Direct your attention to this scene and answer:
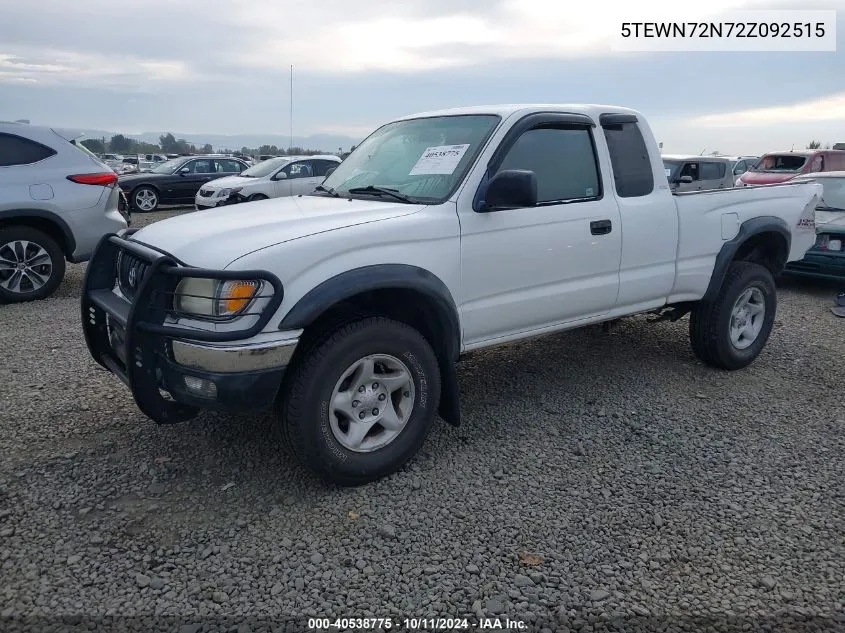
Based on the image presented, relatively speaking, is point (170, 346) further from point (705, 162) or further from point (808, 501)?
point (705, 162)

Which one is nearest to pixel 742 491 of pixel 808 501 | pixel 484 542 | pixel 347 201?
pixel 808 501

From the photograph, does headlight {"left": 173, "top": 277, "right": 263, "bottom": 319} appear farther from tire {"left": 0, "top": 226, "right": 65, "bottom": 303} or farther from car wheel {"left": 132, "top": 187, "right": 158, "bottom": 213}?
car wheel {"left": 132, "top": 187, "right": 158, "bottom": 213}

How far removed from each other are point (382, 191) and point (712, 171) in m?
8.83

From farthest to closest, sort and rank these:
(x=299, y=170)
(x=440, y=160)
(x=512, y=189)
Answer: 1. (x=299, y=170)
2. (x=440, y=160)
3. (x=512, y=189)

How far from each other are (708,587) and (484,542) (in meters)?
0.92

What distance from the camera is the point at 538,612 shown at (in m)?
2.56

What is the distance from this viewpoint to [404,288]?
3.33 metres

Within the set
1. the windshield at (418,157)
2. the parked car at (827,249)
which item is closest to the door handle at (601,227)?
the windshield at (418,157)

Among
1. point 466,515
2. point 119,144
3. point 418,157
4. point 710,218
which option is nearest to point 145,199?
point 418,157

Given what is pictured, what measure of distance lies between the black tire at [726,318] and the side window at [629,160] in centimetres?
111

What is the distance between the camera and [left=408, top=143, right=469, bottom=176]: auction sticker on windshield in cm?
377

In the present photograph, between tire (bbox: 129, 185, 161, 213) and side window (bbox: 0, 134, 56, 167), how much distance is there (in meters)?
10.0

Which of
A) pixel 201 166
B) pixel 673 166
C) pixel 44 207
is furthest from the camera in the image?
pixel 201 166

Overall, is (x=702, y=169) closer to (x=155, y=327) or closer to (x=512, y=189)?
(x=512, y=189)
